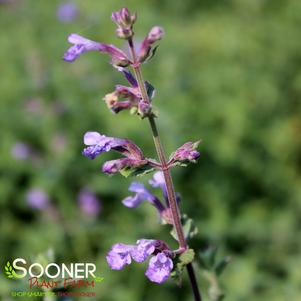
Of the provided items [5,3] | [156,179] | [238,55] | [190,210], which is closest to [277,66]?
[238,55]

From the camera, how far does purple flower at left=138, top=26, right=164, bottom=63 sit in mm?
1907

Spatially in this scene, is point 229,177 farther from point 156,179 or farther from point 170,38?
point 156,179

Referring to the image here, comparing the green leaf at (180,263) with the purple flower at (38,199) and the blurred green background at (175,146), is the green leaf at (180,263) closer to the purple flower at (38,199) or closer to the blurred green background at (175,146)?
the blurred green background at (175,146)

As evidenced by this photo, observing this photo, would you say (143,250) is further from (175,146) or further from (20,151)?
(20,151)

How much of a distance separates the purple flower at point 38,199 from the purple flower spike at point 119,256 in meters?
2.80

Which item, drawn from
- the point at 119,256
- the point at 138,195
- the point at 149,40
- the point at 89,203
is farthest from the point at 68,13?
the point at 119,256

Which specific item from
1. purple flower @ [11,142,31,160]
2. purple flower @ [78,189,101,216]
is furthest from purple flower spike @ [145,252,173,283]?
purple flower @ [11,142,31,160]

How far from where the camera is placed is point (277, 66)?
6117mm

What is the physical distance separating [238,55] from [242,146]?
152cm

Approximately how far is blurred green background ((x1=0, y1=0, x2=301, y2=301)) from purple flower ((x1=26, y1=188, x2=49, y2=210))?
0.10 feet

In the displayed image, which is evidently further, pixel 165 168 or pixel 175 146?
pixel 175 146

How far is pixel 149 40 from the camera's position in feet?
6.32

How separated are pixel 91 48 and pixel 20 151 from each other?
3186 millimetres

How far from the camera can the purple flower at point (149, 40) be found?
191cm
